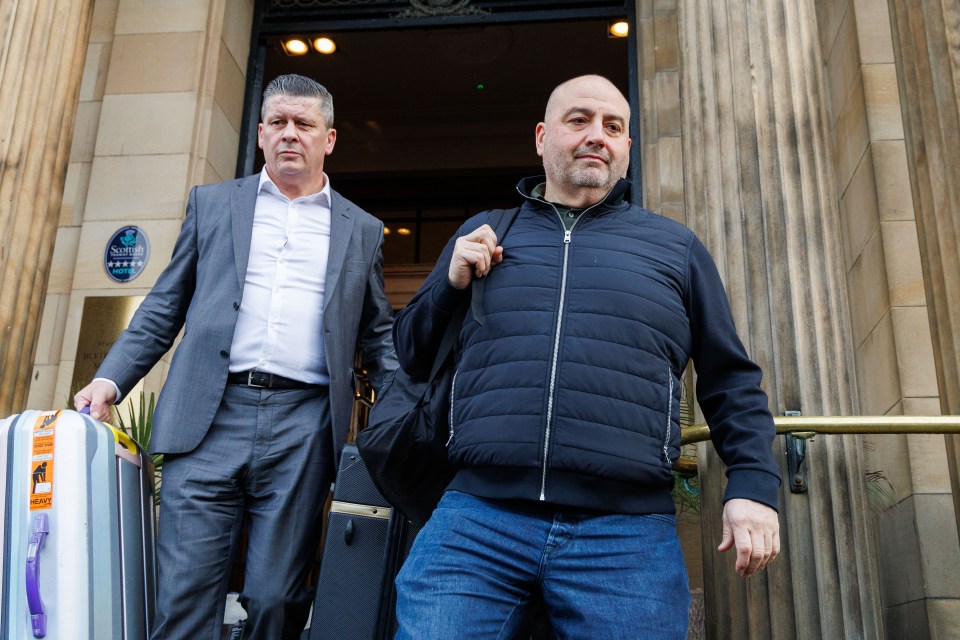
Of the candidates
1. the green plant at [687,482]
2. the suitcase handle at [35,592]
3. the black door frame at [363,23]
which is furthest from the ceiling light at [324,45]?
the suitcase handle at [35,592]

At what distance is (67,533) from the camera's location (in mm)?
2908

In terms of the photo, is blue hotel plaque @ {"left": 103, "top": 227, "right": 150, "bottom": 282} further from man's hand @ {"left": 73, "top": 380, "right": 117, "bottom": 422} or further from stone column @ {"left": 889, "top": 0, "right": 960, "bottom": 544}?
stone column @ {"left": 889, "top": 0, "right": 960, "bottom": 544}

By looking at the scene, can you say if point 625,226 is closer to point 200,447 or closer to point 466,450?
point 466,450

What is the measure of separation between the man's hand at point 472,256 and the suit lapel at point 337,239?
3.64 feet

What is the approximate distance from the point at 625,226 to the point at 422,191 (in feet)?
31.9

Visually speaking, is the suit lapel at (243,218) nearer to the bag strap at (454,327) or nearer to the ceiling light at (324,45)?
the bag strap at (454,327)

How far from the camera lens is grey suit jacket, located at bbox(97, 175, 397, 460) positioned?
334cm

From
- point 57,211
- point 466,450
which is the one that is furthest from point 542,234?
point 57,211

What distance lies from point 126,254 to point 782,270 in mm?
4622

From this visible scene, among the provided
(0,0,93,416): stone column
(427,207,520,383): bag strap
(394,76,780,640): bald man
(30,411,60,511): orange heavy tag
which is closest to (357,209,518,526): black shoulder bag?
(427,207,520,383): bag strap

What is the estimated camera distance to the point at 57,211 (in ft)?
15.8

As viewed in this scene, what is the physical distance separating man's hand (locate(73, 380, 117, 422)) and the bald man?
4.41 ft

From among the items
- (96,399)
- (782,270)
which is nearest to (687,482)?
(782,270)

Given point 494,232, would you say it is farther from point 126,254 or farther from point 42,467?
point 126,254
